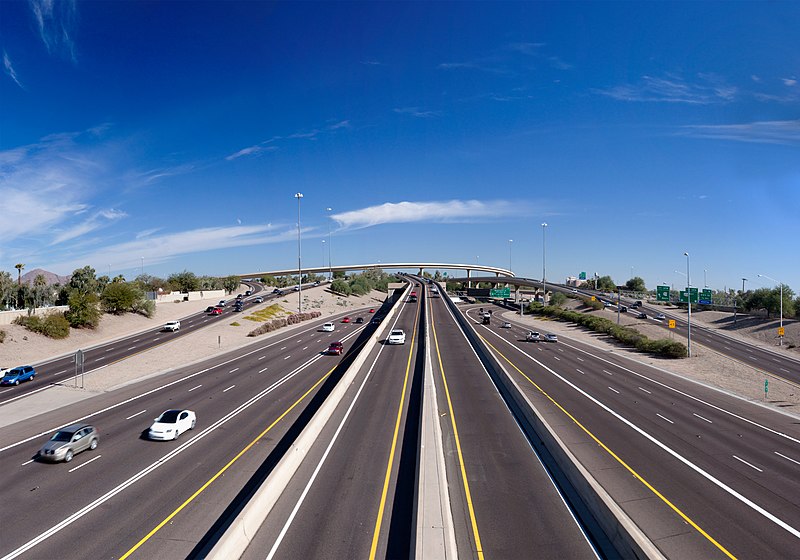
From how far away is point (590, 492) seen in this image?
482 inches

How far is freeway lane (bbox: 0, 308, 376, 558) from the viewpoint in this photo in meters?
11.1

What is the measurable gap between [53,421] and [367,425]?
51.2 feet

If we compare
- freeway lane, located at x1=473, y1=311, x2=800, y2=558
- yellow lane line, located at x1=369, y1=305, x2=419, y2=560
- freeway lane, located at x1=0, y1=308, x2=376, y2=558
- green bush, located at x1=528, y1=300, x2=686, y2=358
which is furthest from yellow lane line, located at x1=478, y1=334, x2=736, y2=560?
green bush, located at x1=528, y1=300, x2=686, y2=358

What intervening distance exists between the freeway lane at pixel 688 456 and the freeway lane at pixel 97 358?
31981mm

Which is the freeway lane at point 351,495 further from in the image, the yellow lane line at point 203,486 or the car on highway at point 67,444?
the car on highway at point 67,444

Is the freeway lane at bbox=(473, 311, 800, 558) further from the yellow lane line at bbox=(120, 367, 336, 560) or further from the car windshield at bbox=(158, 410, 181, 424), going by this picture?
the car windshield at bbox=(158, 410, 181, 424)

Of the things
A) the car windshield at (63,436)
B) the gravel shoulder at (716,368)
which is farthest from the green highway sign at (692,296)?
the car windshield at (63,436)

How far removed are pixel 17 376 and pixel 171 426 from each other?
20.3 metres

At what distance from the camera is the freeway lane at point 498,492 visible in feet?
35.1

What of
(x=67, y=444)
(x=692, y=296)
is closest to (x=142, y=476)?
(x=67, y=444)

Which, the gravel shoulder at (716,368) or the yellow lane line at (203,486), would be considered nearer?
the yellow lane line at (203,486)

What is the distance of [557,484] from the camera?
1415 centimetres

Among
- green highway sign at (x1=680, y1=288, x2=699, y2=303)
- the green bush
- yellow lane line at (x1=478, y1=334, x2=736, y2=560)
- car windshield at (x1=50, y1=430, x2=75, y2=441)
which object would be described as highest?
green highway sign at (x1=680, y1=288, x2=699, y2=303)

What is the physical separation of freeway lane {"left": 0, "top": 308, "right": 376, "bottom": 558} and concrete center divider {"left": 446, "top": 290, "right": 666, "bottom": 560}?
9967 mm
